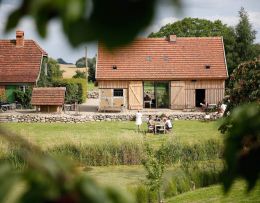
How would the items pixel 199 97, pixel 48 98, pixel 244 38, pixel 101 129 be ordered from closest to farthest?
1. pixel 101 129
2. pixel 48 98
3. pixel 199 97
4. pixel 244 38

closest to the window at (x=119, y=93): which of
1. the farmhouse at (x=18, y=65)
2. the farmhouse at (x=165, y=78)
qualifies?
the farmhouse at (x=165, y=78)

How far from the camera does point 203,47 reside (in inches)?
1328

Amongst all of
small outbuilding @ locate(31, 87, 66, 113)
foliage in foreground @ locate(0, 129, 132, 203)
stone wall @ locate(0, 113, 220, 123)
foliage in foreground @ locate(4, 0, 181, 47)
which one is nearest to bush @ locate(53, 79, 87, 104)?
small outbuilding @ locate(31, 87, 66, 113)

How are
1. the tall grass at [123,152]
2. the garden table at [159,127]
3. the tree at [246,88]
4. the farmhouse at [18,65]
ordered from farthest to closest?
1. the farmhouse at [18,65]
2. the garden table at [159,127]
3. the tall grass at [123,152]
4. the tree at [246,88]

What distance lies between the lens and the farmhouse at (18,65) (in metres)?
32.8

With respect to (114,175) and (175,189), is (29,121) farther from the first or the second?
(175,189)

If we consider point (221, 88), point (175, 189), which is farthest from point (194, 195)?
point (221, 88)

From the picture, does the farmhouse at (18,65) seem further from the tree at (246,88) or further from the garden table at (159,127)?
the tree at (246,88)

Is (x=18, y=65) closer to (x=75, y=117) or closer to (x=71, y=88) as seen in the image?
(x=71, y=88)

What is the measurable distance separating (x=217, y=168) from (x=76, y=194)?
12749 millimetres

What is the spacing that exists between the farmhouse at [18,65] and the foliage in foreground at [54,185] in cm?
3219

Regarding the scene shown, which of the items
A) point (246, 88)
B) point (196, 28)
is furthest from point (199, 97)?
point (196, 28)

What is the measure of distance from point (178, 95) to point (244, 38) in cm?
1111

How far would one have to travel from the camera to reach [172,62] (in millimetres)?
32938
